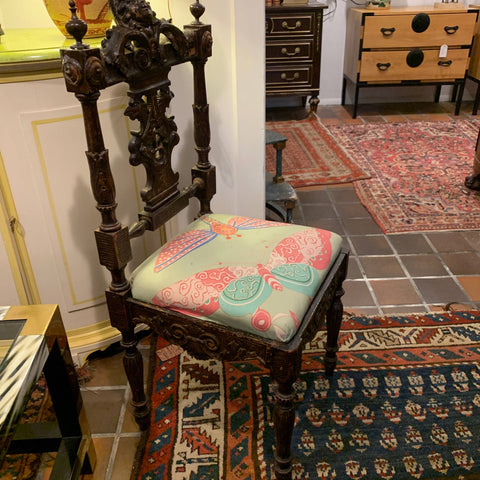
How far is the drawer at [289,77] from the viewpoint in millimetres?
4316

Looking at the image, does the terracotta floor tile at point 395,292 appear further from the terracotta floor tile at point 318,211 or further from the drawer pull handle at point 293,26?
the drawer pull handle at point 293,26

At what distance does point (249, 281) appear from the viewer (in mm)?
1355

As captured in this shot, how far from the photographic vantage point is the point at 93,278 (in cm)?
185

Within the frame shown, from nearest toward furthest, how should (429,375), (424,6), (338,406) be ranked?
(338,406) < (429,375) < (424,6)

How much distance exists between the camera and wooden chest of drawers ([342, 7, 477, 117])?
4.19 meters

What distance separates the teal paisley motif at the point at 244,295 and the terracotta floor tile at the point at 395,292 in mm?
1119

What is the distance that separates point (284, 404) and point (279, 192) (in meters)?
1.53

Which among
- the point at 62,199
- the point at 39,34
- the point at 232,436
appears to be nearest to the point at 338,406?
the point at 232,436

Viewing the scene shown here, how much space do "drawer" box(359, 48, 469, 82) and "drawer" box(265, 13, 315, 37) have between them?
1.72 ft

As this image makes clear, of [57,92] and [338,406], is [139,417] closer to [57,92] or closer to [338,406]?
[338,406]

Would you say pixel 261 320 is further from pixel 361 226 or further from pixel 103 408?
pixel 361 226

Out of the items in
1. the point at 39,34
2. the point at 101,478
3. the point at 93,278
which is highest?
the point at 39,34

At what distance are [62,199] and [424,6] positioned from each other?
13.2ft

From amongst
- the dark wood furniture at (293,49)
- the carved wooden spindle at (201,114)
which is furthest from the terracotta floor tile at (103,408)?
the dark wood furniture at (293,49)
